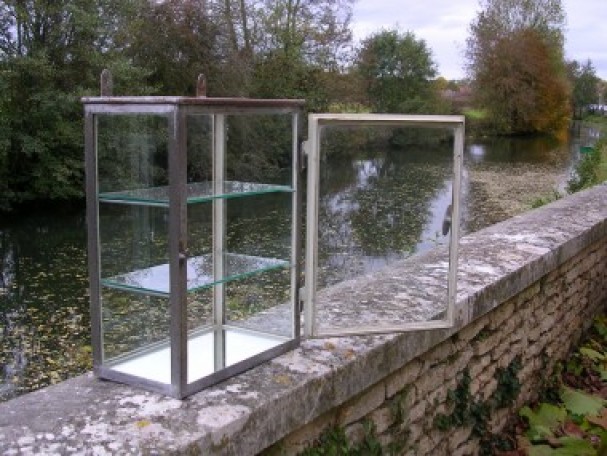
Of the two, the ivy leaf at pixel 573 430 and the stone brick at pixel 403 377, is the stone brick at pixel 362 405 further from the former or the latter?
the ivy leaf at pixel 573 430

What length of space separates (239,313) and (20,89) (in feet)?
52.1

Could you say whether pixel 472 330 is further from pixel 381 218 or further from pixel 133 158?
pixel 133 158

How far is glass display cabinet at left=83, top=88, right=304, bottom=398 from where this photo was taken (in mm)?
1891

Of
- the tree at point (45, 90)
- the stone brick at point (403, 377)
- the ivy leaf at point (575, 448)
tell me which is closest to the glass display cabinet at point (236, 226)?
the stone brick at point (403, 377)

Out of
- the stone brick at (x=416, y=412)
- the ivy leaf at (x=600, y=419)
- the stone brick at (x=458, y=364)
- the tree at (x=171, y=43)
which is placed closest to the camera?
the stone brick at (x=416, y=412)

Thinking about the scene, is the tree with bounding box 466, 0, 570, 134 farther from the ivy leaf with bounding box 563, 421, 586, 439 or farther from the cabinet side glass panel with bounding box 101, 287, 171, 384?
the cabinet side glass panel with bounding box 101, 287, 171, 384

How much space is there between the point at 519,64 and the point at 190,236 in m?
49.7

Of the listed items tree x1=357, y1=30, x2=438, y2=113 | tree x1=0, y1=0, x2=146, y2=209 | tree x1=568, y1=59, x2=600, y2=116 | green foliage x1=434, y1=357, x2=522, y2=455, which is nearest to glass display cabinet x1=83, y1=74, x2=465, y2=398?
green foliage x1=434, y1=357, x2=522, y2=455

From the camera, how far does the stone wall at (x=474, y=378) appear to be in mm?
2611

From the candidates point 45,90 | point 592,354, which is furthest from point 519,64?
point 592,354

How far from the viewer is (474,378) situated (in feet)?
11.4

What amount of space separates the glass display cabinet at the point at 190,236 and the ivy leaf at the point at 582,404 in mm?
1975

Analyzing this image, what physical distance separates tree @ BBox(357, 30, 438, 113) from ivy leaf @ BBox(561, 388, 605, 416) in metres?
9.35

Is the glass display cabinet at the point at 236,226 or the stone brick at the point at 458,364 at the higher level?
the glass display cabinet at the point at 236,226
